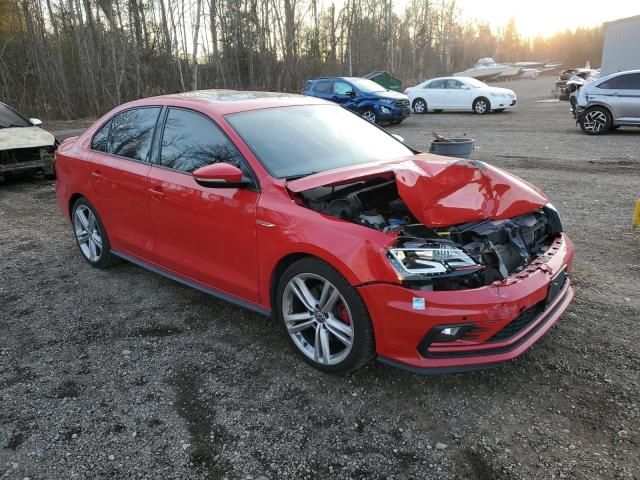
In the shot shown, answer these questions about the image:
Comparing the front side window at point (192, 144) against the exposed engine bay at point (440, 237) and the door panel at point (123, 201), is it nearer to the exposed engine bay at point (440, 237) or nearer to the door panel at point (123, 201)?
the door panel at point (123, 201)

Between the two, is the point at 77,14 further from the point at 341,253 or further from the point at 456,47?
the point at 456,47

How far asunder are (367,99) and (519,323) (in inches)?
579

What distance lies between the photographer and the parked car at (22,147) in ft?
29.4

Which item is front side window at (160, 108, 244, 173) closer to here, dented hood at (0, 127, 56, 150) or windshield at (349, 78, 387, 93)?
dented hood at (0, 127, 56, 150)

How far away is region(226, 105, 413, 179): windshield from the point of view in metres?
3.58

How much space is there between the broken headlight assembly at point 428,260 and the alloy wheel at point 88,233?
3.32 metres

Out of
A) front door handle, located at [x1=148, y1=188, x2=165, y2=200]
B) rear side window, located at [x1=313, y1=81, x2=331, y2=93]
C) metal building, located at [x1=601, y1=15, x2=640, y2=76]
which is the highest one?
metal building, located at [x1=601, y1=15, x2=640, y2=76]

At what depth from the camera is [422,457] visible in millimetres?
2543

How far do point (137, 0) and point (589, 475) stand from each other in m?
29.6

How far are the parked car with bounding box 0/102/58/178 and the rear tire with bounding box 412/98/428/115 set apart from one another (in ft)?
51.9

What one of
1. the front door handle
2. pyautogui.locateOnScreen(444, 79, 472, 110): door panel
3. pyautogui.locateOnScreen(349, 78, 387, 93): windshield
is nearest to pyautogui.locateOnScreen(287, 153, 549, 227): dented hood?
the front door handle

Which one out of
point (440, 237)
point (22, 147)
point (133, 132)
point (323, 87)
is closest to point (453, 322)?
point (440, 237)

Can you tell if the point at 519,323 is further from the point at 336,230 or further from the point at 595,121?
the point at 595,121

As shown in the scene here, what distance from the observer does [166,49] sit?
26.8 metres
